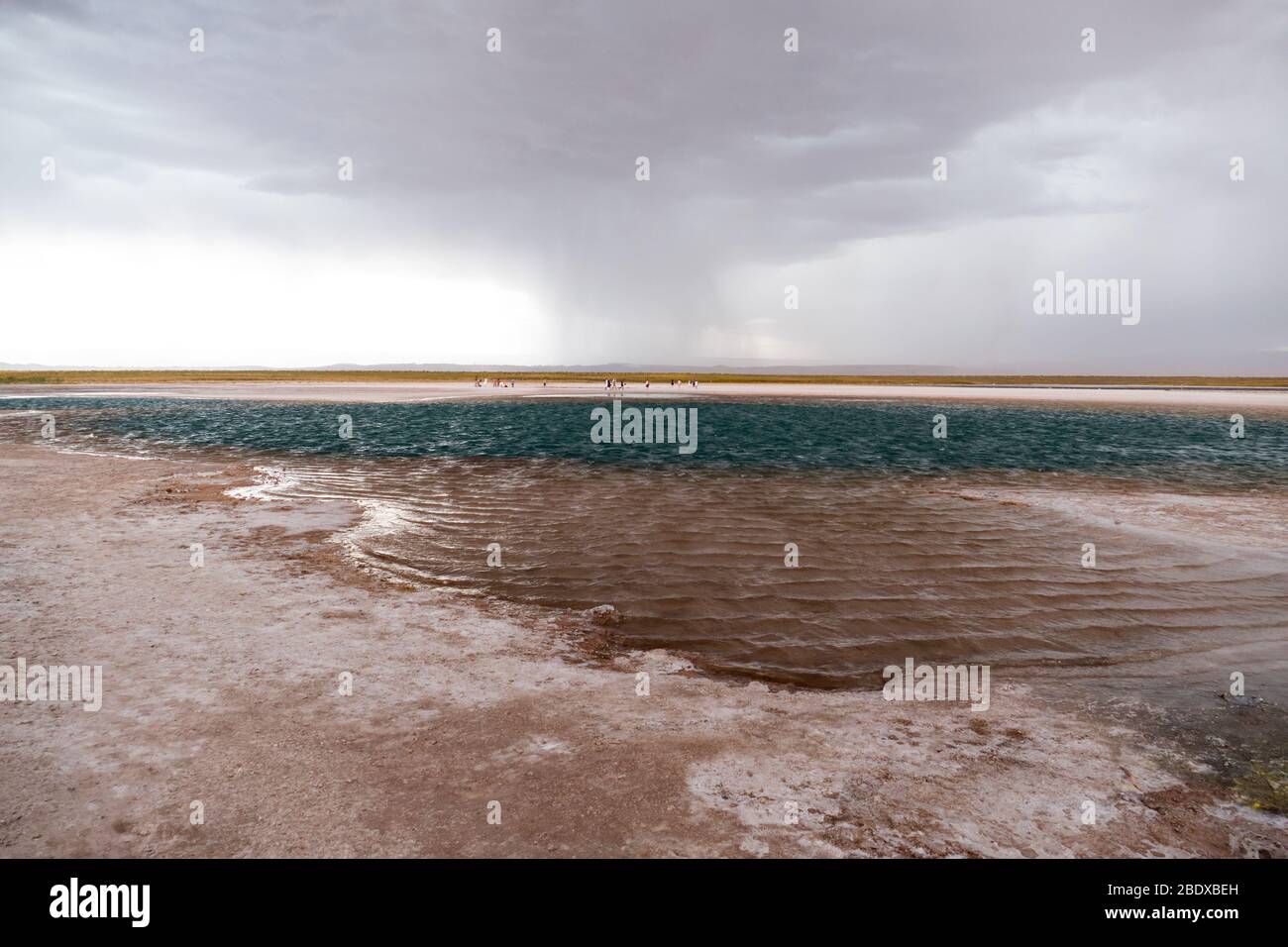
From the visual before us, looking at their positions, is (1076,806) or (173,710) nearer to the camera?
(1076,806)

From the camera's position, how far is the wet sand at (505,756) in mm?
5258

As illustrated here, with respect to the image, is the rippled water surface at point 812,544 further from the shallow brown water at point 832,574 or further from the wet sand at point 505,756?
the wet sand at point 505,756

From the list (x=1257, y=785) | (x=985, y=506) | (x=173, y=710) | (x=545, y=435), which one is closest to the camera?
(x=1257, y=785)

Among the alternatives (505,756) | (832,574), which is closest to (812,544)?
(832,574)

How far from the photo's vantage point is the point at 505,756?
6.44 meters

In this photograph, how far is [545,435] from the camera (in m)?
40.8

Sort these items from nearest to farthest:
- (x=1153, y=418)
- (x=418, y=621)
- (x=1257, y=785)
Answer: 1. (x=1257, y=785)
2. (x=418, y=621)
3. (x=1153, y=418)

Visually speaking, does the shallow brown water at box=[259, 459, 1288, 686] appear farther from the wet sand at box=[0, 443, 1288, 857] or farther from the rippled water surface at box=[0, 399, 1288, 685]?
the wet sand at box=[0, 443, 1288, 857]

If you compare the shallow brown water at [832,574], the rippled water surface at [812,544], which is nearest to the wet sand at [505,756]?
the shallow brown water at [832,574]

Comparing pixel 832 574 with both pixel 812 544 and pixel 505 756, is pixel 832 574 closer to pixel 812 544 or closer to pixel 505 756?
pixel 812 544

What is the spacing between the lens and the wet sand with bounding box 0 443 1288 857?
17.3ft
